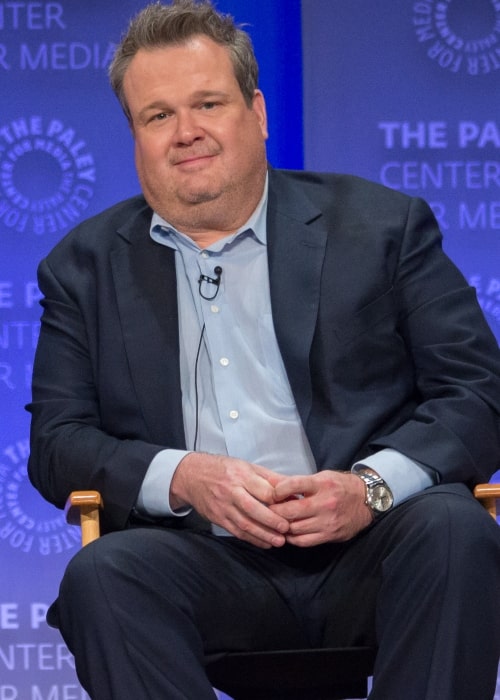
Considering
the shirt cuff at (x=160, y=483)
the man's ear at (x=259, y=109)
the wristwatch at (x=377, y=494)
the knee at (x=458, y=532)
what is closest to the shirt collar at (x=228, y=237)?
the man's ear at (x=259, y=109)

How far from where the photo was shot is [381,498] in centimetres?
233

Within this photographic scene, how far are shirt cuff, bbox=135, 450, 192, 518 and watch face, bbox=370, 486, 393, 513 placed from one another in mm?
369

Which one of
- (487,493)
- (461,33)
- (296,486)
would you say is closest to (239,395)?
(296,486)

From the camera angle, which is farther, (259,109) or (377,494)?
(259,109)

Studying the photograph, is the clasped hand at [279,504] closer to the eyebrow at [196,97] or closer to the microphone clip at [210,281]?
the microphone clip at [210,281]

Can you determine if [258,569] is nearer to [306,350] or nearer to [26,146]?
[306,350]

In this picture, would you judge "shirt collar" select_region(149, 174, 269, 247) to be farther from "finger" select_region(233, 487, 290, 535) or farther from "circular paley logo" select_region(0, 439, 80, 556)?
"circular paley logo" select_region(0, 439, 80, 556)

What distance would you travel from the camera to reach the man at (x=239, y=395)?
2.19 metres

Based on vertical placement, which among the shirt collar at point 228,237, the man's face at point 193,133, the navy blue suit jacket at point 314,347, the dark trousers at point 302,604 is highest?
the man's face at point 193,133

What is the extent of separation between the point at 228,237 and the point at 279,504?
681mm

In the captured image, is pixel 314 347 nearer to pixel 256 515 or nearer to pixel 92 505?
pixel 256 515

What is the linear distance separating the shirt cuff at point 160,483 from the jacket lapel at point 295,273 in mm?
291

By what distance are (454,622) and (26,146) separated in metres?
2.25

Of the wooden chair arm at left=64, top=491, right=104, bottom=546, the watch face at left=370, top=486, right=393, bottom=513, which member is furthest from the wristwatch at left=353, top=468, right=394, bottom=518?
the wooden chair arm at left=64, top=491, right=104, bottom=546
